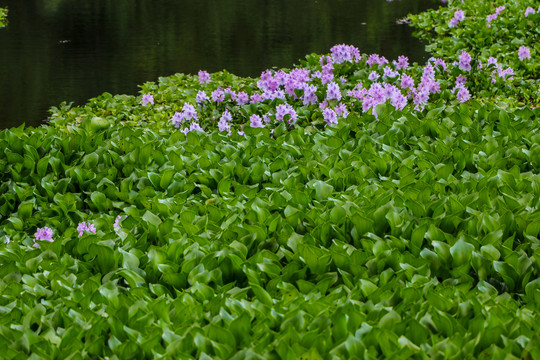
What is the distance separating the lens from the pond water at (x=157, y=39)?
37.3 ft

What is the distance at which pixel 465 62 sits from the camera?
7.37 metres

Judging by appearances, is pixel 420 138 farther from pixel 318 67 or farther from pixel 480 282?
pixel 318 67

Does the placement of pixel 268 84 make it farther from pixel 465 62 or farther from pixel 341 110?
pixel 465 62

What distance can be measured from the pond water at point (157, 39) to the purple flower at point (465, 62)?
4.67 metres

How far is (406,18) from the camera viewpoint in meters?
16.2

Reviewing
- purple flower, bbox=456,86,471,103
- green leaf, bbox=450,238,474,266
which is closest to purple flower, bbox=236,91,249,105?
purple flower, bbox=456,86,471,103

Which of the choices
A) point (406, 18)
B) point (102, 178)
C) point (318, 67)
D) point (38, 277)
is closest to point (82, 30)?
point (406, 18)

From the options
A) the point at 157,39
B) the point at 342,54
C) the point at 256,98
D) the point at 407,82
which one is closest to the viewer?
the point at 256,98

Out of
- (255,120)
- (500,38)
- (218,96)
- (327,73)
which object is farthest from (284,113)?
(500,38)

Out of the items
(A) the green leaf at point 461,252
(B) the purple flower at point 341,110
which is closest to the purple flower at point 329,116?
(B) the purple flower at point 341,110

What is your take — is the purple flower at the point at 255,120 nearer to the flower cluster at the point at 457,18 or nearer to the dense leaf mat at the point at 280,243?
the dense leaf mat at the point at 280,243

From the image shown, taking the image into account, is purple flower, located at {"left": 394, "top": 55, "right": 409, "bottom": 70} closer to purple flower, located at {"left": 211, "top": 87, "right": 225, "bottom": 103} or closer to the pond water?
purple flower, located at {"left": 211, "top": 87, "right": 225, "bottom": 103}

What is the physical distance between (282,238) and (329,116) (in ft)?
8.73

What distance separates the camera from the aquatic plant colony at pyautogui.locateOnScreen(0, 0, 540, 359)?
8.13 feet
